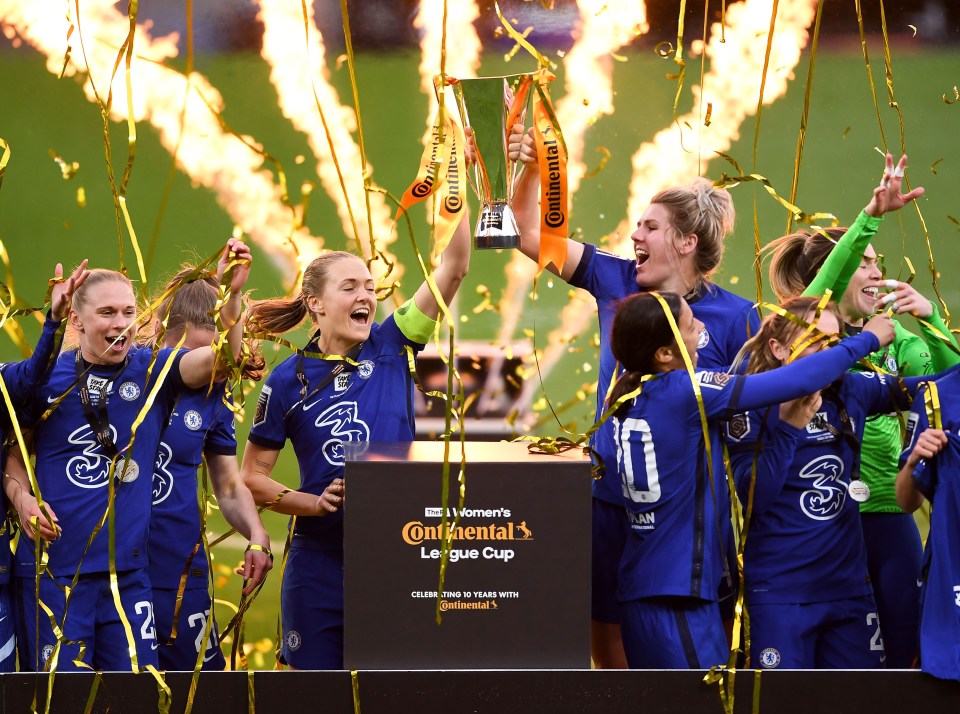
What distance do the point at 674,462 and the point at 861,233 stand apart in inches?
23.2

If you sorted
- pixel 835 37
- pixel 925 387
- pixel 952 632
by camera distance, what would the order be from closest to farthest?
pixel 952 632 < pixel 925 387 < pixel 835 37

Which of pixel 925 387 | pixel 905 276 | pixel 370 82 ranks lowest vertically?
pixel 925 387

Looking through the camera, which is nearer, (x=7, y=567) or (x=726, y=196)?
(x=7, y=567)

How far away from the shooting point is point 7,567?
2615 millimetres

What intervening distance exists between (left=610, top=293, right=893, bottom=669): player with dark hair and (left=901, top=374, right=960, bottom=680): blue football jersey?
181 mm

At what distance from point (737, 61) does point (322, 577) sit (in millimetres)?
3304

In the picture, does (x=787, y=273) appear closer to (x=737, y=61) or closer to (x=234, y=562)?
(x=737, y=61)

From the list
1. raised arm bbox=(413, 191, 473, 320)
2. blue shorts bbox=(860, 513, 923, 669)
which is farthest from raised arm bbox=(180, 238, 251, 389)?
blue shorts bbox=(860, 513, 923, 669)

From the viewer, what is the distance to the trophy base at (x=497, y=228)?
94.5 inches

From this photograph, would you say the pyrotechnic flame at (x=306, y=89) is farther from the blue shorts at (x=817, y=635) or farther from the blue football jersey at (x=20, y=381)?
the blue shorts at (x=817, y=635)

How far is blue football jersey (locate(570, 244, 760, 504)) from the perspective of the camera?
2.71m

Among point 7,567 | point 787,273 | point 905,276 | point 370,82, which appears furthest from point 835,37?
point 7,567

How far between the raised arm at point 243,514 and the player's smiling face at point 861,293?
1.38 metres

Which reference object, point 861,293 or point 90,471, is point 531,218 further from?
point 90,471
